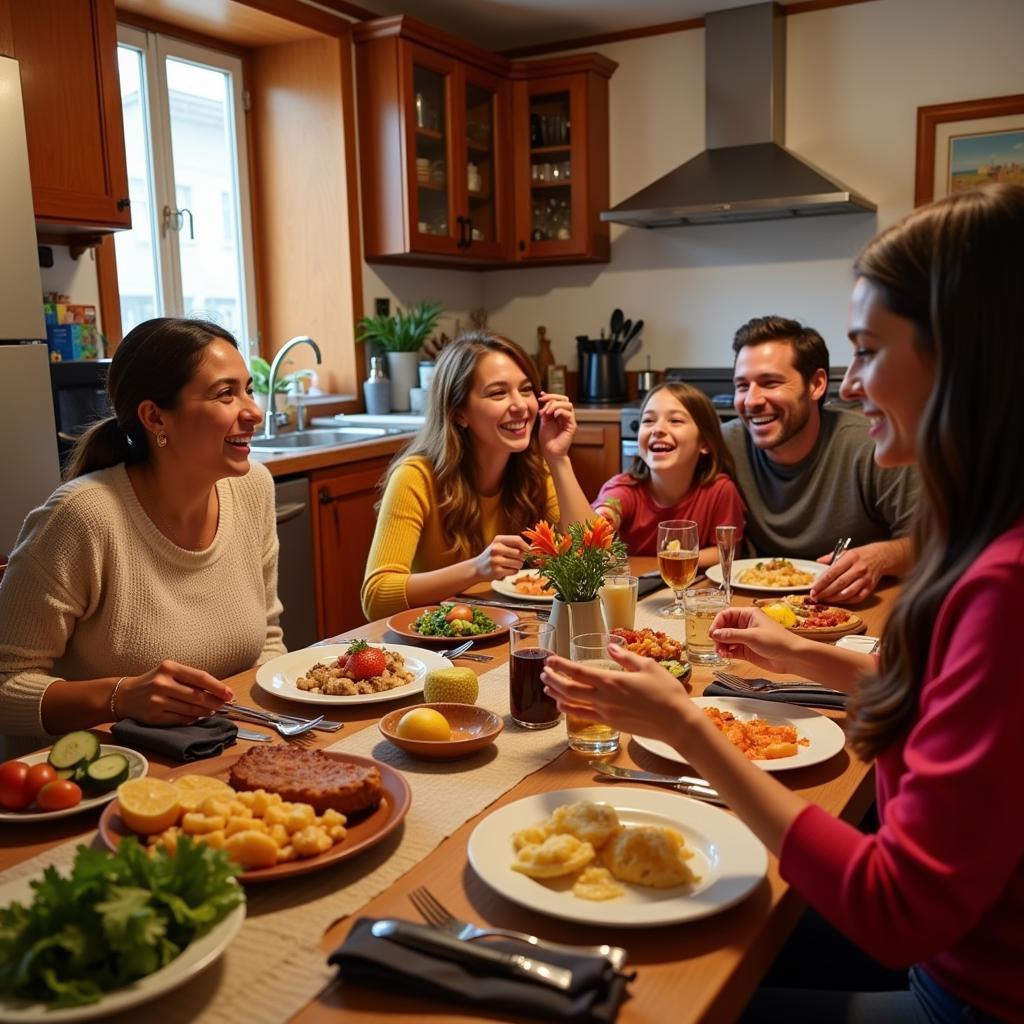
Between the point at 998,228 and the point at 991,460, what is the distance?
0.20 metres

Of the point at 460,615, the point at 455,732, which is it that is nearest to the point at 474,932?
the point at 455,732

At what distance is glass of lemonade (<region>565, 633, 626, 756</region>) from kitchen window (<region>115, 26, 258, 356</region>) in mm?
2872

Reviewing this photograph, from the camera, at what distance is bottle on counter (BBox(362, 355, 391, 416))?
4652 millimetres

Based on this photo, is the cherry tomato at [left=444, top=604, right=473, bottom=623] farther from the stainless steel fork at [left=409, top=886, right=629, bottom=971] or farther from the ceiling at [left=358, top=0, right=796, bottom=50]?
the ceiling at [left=358, top=0, right=796, bottom=50]

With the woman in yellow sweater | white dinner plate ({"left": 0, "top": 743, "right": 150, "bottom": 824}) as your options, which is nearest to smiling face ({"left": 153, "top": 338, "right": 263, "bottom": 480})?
the woman in yellow sweater

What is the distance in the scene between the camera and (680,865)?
0.98 metres

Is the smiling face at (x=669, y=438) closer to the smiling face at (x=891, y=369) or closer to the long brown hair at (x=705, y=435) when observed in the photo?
the long brown hair at (x=705, y=435)

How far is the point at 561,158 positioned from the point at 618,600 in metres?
3.92

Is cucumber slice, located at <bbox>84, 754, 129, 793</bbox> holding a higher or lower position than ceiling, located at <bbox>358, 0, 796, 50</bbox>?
lower

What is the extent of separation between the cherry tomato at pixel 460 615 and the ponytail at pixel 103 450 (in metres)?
0.61

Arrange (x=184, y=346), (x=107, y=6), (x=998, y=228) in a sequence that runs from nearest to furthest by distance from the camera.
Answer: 1. (x=998, y=228)
2. (x=184, y=346)
3. (x=107, y=6)

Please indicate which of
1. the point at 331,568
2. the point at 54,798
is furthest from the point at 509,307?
the point at 54,798

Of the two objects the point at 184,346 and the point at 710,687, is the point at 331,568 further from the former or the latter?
the point at 710,687

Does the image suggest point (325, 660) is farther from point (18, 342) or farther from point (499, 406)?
point (18, 342)
